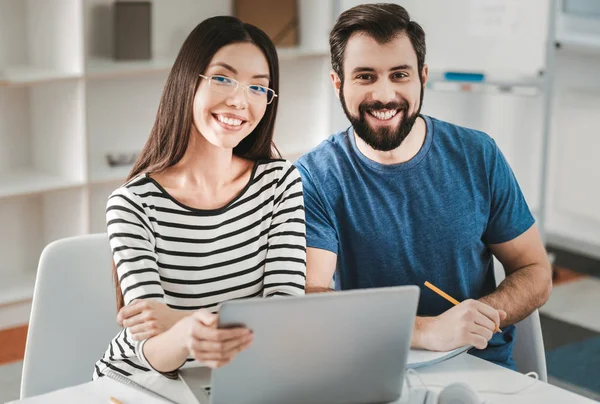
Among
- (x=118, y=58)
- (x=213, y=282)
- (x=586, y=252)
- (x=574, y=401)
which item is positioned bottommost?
(x=586, y=252)

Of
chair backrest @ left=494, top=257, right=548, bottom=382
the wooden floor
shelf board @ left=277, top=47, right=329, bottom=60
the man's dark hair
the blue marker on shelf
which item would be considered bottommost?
the wooden floor

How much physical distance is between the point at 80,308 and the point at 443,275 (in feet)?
2.32

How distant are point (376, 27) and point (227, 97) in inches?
16.7

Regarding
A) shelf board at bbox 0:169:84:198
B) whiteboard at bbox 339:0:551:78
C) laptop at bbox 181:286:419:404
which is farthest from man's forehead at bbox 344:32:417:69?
whiteboard at bbox 339:0:551:78

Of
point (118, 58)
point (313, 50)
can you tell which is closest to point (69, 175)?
point (118, 58)

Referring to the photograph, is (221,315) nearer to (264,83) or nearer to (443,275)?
(264,83)

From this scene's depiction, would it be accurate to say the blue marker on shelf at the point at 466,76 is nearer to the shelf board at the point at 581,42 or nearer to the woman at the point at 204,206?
the shelf board at the point at 581,42

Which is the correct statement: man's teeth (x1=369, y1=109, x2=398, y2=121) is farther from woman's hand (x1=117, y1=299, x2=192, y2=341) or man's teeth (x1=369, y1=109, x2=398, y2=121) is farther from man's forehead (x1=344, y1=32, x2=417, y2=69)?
woman's hand (x1=117, y1=299, x2=192, y2=341)

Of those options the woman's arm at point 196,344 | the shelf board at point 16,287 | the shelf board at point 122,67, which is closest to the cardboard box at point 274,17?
the shelf board at point 122,67

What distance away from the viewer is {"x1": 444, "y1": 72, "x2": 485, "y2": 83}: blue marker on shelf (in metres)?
3.76

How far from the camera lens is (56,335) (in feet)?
5.59

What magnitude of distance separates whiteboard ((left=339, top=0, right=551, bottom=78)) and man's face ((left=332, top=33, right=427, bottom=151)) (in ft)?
6.23

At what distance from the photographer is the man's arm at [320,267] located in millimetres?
1797

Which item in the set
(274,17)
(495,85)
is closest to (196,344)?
(495,85)
